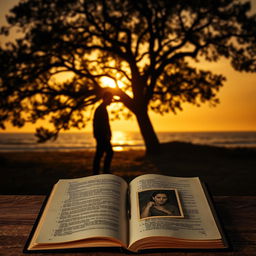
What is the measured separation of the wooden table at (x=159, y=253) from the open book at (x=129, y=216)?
0.05m

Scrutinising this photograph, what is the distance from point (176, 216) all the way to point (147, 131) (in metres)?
9.97

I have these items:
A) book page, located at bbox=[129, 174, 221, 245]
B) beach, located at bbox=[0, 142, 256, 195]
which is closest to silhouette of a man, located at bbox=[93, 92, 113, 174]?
beach, located at bbox=[0, 142, 256, 195]

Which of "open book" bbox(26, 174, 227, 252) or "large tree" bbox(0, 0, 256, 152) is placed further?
"large tree" bbox(0, 0, 256, 152)

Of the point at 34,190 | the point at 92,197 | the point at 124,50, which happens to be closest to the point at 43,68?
the point at 124,50

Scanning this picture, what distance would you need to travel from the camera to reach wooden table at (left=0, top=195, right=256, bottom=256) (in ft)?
3.49

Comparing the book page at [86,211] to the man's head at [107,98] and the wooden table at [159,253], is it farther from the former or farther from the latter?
the man's head at [107,98]

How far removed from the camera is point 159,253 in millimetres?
1046

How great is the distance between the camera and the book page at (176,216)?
43.3 inches

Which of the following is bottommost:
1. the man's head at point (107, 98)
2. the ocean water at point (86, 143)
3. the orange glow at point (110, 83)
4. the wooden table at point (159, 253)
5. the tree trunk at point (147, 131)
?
the wooden table at point (159, 253)

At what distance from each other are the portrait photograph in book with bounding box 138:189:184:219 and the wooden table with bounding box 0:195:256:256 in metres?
0.19

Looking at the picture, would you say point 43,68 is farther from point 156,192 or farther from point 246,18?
point 156,192

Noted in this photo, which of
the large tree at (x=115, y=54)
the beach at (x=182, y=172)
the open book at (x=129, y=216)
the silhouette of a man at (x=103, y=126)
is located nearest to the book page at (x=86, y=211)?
the open book at (x=129, y=216)

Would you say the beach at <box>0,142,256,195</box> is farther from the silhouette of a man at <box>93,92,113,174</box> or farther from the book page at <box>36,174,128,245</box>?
the book page at <box>36,174,128,245</box>

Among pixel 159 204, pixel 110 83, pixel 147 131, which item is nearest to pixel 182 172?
pixel 147 131
